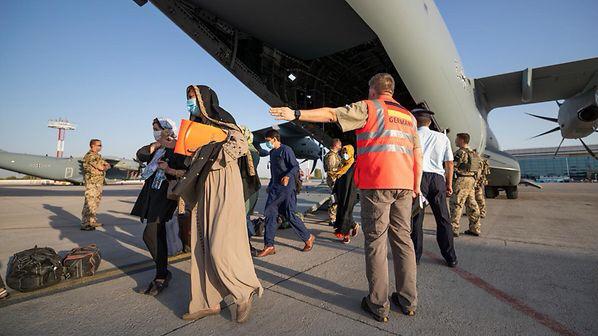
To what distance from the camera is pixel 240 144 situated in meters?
2.13

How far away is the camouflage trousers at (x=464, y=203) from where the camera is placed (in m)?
4.78

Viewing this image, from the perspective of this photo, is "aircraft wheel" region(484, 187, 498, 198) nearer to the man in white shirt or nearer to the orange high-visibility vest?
the man in white shirt

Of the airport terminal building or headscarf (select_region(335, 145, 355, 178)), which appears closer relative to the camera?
headscarf (select_region(335, 145, 355, 178))

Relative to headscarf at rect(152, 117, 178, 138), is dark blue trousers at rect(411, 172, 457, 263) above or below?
below

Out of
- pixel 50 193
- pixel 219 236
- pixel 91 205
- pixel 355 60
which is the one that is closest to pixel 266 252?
pixel 219 236

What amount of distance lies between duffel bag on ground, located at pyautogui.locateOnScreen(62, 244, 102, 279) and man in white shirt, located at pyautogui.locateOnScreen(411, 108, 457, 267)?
142 inches

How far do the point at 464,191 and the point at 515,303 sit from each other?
3141mm

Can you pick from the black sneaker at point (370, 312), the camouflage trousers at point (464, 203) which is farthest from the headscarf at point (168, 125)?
the camouflage trousers at point (464, 203)

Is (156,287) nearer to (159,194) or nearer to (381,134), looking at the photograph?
(159,194)

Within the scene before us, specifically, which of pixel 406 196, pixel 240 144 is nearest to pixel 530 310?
pixel 406 196

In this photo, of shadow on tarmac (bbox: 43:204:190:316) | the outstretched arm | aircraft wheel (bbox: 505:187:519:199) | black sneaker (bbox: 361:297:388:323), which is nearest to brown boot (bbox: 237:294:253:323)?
shadow on tarmac (bbox: 43:204:190:316)

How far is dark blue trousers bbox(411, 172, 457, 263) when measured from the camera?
10.2ft

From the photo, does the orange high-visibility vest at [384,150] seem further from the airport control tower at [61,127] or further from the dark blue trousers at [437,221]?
the airport control tower at [61,127]

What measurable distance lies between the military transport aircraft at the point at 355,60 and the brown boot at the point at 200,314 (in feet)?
13.4
